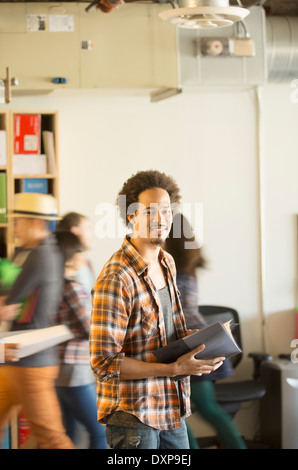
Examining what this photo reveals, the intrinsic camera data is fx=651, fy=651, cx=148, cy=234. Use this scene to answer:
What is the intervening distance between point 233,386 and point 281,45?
76.0 inches

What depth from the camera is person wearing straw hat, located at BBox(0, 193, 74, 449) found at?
2.79m

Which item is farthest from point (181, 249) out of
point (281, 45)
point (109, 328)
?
point (281, 45)

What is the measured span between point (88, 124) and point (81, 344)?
1.40 metres

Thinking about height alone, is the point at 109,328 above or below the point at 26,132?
below

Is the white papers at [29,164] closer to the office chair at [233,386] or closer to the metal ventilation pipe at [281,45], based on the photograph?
the office chair at [233,386]

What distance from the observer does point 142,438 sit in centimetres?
191

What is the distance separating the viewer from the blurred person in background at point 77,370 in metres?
2.85

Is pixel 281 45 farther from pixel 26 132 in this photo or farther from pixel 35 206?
pixel 35 206

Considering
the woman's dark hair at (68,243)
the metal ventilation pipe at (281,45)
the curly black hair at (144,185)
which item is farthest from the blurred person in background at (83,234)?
the metal ventilation pipe at (281,45)

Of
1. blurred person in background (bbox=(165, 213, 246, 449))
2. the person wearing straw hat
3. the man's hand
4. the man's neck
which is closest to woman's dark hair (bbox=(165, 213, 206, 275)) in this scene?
blurred person in background (bbox=(165, 213, 246, 449))

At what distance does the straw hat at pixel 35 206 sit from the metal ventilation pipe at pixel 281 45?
1423mm

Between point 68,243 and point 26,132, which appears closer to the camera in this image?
point 68,243

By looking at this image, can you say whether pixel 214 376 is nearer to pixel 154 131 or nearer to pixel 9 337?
pixel 9 337

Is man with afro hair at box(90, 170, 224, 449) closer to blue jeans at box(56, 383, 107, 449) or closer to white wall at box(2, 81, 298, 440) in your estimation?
blue jeans at box(56, 383, 107, 449)
